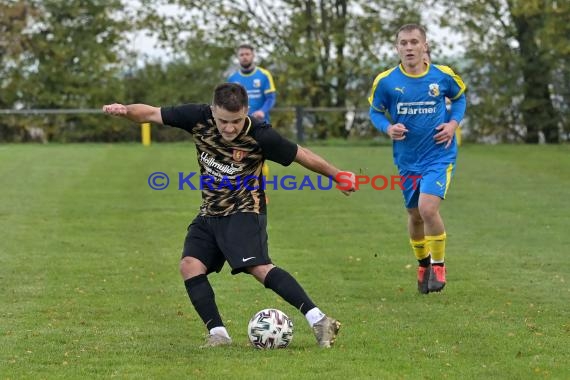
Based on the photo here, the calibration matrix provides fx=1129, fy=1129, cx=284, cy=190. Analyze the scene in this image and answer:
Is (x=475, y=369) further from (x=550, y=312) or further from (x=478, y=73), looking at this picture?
(x=478, y=73)

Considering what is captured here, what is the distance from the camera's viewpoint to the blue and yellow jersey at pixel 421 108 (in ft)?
31.4

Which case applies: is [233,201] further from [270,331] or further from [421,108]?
[421,108]

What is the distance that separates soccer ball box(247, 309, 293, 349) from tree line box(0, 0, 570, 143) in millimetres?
28516

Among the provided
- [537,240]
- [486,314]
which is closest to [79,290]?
[486,314]

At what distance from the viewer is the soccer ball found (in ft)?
22.9

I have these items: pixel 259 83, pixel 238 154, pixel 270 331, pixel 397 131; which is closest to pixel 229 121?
pixel 238 154

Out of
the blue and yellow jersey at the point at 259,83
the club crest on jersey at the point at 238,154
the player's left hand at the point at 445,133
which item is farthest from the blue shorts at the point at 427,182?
the blue and yellow jersey at the point at 259,83

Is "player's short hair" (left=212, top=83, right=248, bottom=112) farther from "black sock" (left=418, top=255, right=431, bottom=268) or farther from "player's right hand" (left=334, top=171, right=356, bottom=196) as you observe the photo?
"black sock" (left=418, top=255, right=431, bottom=268)

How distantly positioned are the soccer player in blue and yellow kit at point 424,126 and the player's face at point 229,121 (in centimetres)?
269

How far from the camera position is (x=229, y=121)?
695 cm

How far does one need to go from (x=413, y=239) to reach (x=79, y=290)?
2943 millimetres

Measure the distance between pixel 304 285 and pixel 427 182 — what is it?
4.73 ft

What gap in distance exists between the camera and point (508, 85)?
36.7 metres

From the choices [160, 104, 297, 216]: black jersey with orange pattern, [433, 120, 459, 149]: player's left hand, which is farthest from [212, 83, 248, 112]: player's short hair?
[433, 120, 459, 149]: player's left hand
